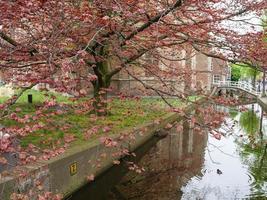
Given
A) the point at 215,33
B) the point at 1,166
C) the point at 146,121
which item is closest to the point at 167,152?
the point at 146,121

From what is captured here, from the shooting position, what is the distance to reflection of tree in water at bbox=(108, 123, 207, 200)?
11258mm

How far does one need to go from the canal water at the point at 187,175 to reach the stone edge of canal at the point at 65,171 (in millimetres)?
359

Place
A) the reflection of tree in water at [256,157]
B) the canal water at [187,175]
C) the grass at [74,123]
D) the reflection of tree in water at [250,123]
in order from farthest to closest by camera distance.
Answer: the reflection of tree in water at [250,123], the reflection of tree in water at [256,157], the canal water at [187,175], the grass at [74,123]

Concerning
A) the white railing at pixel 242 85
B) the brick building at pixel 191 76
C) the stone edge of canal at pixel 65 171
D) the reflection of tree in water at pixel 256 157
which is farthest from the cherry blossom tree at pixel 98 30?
the white railing at pixel 242 85

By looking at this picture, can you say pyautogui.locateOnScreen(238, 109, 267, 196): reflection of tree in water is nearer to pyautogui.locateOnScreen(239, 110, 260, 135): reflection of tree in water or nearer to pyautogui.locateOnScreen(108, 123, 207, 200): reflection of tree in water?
pyautogui.locateOnScreen(239, 110, 260, 135): reflection of tree in water

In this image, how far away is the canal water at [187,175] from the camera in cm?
1106

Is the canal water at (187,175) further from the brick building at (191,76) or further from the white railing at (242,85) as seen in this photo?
the white railing at (242,85)

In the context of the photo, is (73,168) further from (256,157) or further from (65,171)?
(256,157)

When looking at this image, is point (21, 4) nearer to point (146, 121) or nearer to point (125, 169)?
point (125, 169)

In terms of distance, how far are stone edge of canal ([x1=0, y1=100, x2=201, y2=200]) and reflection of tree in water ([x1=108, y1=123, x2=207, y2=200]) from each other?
3.36 ft

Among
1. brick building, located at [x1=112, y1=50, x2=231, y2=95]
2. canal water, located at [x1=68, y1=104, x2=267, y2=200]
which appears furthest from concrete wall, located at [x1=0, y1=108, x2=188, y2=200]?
brick building, located at [x1=112, y1=50, x2=231, y2=95]

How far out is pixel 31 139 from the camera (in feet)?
37.0

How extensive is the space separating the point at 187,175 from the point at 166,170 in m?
0.90

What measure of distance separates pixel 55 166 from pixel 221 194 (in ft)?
16.3
